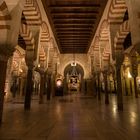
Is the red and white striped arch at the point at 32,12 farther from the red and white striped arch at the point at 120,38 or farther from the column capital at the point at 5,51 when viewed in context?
the red and white striped arch at the point at 120,38

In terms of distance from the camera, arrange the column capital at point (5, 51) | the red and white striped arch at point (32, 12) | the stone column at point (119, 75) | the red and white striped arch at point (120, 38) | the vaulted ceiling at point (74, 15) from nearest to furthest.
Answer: the column capital at point (5, 51) < the stone column at point (119, 75) < the red and white striped arch at point (32, 12) < the red and white striped arch at point (120, 38) < the vaulted ceiling at point (74, 15)

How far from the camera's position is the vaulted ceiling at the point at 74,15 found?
20.8 feet

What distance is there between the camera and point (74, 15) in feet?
24.4

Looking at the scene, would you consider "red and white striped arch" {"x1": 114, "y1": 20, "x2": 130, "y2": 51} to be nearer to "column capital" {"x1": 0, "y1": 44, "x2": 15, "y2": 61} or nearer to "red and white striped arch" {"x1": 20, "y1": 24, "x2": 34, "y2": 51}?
"red and white striped arch" {"x1": 20, "y1": 24, "x2": 34, "y2": 51}

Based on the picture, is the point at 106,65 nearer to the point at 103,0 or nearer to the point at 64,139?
the point at 103,0

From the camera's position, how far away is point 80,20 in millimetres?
7949

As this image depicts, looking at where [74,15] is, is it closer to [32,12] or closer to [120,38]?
[32,12]

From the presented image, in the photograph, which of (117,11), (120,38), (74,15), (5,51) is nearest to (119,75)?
(120,38)

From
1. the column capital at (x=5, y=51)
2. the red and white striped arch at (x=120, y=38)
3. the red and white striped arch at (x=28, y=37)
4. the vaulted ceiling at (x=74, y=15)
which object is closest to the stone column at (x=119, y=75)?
the red and white striped arch at (x=120, y=38)

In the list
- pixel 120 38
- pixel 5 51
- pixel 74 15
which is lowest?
pixel 5 51

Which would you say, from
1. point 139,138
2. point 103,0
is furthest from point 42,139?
point 103,0

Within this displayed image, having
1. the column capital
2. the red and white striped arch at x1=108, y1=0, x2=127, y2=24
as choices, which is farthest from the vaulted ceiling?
the column capital

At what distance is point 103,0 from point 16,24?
4051 mm

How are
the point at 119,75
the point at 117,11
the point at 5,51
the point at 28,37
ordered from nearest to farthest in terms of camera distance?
1. the point at 5,51
2. the point at 119,75
3. the point at 117,11
4. the point at 28,37
